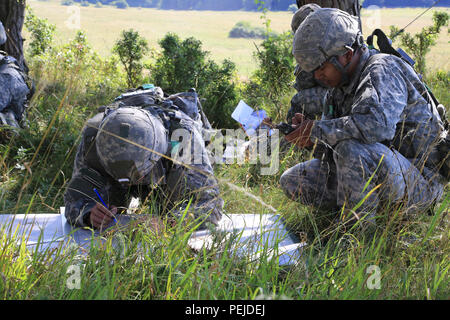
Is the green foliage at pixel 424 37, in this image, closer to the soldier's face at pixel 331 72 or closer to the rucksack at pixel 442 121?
the rucksack at pixel 442 121

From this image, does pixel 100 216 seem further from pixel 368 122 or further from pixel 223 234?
pixel 368 122

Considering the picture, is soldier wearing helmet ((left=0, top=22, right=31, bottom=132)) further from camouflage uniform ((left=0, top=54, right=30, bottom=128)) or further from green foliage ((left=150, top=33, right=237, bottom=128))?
green foliage ((left=150, top=33, right=237, bottom=128))

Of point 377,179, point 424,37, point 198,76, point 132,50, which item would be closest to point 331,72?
point 377,179

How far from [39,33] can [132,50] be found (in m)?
2.45

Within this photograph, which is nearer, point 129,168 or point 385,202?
point 385,202

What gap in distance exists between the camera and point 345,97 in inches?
136

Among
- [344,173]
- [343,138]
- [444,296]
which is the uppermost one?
[343,138]

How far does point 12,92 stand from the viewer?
5.55 m

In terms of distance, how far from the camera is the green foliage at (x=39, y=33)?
8.41 m

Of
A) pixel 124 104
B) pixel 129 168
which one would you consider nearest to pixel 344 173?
pixel 129 168

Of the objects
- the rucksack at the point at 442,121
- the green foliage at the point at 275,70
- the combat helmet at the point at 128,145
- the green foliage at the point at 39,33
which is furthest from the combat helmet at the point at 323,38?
the green foliage at the point at 39,33

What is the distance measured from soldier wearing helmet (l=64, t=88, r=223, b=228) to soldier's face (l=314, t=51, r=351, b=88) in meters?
1.02
